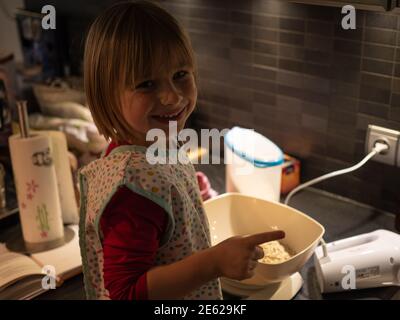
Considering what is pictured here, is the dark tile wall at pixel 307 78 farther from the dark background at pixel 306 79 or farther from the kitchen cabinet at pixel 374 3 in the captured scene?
the kitchen cabinet at pixel 374 3

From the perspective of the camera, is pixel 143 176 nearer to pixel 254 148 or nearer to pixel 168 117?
A: pixel 168 117

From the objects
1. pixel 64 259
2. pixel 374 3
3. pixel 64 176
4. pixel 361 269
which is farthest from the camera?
pixel 64 176

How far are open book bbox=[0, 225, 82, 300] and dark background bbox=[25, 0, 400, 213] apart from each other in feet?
2.08

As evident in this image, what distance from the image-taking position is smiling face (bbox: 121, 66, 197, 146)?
854 mm

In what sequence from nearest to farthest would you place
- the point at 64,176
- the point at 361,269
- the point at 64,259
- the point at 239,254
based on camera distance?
the point at 239,254, the point at 361,269, the point at 64,259, the point at 64,176

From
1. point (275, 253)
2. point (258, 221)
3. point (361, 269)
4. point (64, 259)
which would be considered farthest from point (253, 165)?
point (64, 259)

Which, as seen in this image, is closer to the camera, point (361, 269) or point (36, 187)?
point (361, 269)

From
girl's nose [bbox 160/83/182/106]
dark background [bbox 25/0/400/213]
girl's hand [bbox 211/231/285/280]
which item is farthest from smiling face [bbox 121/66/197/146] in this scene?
dark background [bbox 25/0/400/213]

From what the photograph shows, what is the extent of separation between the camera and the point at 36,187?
1318 millimetres

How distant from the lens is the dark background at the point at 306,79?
1.35 m

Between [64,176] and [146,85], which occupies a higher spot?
[146,85]

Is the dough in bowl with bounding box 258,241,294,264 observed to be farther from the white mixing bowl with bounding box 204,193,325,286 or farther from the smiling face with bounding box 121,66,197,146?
the smiling face with bounding box 121,66,197,146

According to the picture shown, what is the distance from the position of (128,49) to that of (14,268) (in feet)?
2.03
